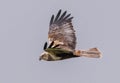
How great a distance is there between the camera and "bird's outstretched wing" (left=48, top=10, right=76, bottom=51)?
17094 mm

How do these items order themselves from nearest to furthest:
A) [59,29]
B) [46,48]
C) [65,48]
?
[46,48] < [65,48] < [59,29]

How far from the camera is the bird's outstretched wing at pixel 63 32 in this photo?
17094mm

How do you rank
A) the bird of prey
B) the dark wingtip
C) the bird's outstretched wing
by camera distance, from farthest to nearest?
the dark wingtip
the bird's outstretched wing
the bird of prey

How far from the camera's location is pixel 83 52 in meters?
16.3

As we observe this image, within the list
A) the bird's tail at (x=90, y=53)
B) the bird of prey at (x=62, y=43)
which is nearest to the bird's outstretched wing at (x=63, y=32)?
the bird of prey at (x=62, y=43)

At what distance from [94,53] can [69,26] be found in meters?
1.88

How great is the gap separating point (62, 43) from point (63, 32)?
638 millimetres

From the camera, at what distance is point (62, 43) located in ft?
56.5

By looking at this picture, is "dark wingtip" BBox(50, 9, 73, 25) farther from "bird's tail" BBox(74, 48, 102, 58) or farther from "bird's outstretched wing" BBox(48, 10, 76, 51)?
"bird's tail" BBox(74, 48, 102, 58)

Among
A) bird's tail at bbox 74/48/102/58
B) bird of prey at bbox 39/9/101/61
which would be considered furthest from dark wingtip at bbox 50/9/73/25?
bird's tail at bbox 74/48/102/58

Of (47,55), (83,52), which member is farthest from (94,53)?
(47,55)

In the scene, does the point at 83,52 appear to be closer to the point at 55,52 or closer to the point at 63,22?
the point at 55,52

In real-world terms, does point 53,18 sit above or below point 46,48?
above

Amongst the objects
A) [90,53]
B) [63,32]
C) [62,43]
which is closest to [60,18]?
[63,32]
